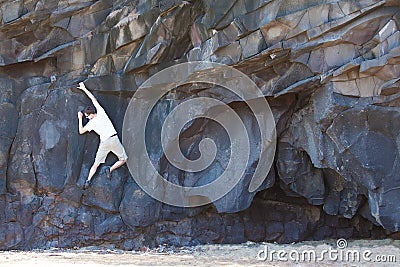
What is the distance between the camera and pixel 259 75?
32.9ft

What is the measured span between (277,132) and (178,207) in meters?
2.48

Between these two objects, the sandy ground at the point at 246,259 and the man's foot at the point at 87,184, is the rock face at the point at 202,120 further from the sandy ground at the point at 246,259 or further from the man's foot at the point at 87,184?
the sandy ground at the point at 246,259

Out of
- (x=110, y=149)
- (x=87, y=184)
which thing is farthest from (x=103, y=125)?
(x=87, y=184)

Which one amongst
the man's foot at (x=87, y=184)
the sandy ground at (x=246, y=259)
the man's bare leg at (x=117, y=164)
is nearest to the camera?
the sandy ground at (x=246, y=259)

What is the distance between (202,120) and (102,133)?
78.2 inches

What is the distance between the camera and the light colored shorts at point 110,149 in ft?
34.3

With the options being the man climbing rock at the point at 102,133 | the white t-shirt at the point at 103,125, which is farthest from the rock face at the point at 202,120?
the white t-shirt at the point at 103,125

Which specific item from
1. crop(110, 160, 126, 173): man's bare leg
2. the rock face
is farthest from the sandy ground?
crop(110, 160, 126, 173): man's bare leg

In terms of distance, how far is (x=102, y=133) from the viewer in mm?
10352

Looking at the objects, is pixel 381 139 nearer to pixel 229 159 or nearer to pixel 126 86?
pixel 229 159

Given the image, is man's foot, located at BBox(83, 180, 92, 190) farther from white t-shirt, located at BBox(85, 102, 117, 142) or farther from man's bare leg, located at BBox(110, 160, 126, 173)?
white t-shirt, located at BBox(85, 102, 117, 142)

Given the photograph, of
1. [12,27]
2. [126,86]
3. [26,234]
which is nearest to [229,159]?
[126,86]

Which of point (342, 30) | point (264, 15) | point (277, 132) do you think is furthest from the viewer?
point (277, 132)

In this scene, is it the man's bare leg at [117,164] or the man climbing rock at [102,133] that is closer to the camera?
the man climbing rock at [102,133]
